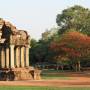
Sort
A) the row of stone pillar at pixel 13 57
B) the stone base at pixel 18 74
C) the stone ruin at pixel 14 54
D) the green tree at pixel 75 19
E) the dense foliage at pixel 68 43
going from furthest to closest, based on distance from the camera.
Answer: the green tree at pixel 75 19
the dense foliage at pixel 68 43
the row of stone pillar at pixel 13 57
the stone ruin at pixel 14 54
the stone base at pixel 18 74

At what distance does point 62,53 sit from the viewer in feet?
295

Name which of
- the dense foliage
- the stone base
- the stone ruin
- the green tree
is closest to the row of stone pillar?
the stone ruin

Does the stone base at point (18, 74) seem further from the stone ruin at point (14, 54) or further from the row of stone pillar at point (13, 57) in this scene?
the row of stone pillar at point (13, 57)

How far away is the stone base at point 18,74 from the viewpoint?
56.0m

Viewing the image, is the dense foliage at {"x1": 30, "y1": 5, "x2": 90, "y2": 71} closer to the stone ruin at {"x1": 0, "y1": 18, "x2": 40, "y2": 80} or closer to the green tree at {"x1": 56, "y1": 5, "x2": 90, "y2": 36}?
the green tree at {"x1": 56, "y1": 5, "x2": 90, "y2": 36}

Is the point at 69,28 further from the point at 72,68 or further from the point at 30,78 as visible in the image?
the point at 30,78

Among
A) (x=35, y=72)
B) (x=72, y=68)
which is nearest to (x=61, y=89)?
(x=35, y=72)

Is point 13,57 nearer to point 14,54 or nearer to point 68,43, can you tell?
point 14,54

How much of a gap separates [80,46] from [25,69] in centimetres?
3131

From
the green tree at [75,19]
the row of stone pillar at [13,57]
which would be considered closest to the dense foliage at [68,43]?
the green tree at [75,19]

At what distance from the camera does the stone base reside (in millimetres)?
56031


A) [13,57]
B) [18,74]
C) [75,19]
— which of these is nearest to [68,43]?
[75,19]

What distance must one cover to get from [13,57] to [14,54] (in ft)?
5.25

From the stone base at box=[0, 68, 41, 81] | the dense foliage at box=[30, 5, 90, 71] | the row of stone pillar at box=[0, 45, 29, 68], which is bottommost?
the stone base at box=[0, 68, 41, 81]
